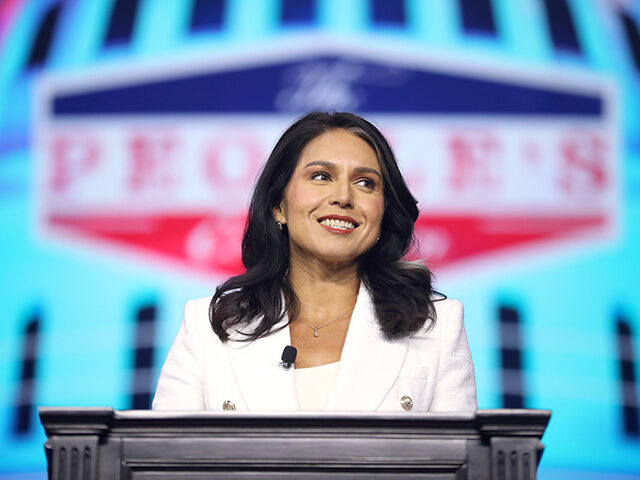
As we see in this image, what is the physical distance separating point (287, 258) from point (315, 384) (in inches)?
14.5

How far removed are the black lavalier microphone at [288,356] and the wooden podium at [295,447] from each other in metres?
0.55

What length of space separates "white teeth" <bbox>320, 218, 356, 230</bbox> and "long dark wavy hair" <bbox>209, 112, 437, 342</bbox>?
141mm

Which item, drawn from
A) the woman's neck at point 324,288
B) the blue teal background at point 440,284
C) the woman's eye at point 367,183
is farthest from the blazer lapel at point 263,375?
the blue teal background at point 440,284

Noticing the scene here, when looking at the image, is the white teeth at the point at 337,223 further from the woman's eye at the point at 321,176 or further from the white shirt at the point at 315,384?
the white shirt at the point at 315,384

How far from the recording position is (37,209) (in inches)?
140

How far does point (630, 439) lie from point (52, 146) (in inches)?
99.9

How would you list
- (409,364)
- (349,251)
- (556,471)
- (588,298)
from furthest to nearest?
(588,298)
(556,471)
(349,251)
(409,364)

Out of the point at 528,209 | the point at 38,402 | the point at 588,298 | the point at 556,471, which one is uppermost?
the point at 528,209

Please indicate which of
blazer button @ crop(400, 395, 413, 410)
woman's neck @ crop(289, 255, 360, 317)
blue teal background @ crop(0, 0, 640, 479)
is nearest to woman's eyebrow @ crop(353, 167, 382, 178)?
woman's neck @ crop(289, 255, 360, 317)

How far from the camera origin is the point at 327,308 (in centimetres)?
195

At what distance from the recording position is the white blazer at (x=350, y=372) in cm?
A: 169

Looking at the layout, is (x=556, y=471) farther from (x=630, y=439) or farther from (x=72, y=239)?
(x=72, y=239)

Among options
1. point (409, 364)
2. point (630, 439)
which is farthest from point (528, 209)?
point (409, 364)

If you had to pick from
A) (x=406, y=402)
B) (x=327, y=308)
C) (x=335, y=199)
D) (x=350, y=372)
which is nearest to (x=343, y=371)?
(x=350, y=372)
